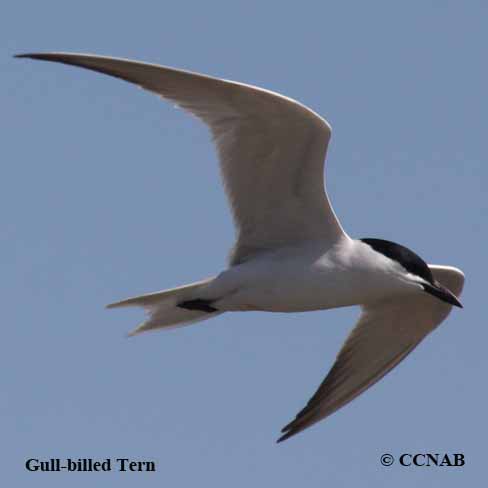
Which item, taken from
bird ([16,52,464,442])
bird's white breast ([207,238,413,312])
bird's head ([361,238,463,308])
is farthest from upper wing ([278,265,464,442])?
bird's white breast ([207,238,413,312])

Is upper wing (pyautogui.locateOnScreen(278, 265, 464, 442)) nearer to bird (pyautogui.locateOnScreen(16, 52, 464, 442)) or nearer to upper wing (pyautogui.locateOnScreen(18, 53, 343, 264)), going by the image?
bird (pyautogui.locateOnScreen(16, 52, 464, 442))

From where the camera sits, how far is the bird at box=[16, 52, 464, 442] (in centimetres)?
994

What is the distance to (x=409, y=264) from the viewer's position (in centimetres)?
1127

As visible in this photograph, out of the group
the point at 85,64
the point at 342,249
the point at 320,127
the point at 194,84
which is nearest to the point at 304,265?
the point at 342,249

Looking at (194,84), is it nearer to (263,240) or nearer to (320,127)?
(320,127)

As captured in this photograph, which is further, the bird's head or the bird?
the bird's head

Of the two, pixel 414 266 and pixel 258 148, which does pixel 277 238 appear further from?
pixel 414 266

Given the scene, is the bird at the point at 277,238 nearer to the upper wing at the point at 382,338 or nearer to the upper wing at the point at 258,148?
the upper wing at the point at 258,148

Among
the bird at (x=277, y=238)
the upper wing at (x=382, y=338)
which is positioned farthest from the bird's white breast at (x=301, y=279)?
the upper wing at (x=382, y=338)

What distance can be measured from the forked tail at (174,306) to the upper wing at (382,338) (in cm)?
154

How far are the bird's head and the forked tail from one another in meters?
1.43

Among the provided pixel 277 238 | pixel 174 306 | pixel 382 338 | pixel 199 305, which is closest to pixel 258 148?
pixel 277 238

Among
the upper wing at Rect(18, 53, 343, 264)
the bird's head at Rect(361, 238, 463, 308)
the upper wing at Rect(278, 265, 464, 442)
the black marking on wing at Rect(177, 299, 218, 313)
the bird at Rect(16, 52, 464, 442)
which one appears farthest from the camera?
the upper wing at Rect(278, 265, 464, 442)

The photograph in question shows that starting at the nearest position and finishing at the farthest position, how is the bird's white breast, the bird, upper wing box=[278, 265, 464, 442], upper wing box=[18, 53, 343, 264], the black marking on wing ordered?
upper wing box=[18, 53, 343, 264]
the bird
the bird's white breast
the black marking on wing
upper wing box=[278, 265, 464, 442]
